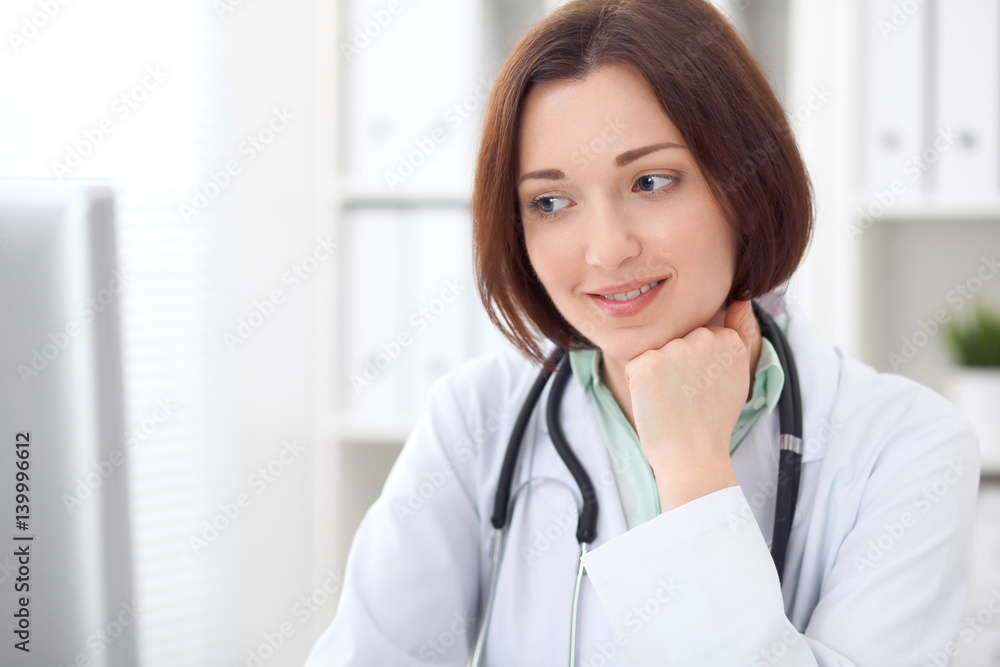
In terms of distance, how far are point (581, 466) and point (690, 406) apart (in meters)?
0.18

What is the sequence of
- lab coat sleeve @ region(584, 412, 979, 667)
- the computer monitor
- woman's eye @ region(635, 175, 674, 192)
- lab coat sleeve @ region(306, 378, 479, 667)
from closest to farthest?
the computer monitor, lab coat sleeve @ region(584, 412, 979, 667), woman's eye @ region(635, 175, 674, 192), lab coat sleeve @ region(306, 378, 479, 667)

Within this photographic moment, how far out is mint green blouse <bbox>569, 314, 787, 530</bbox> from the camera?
99 cm

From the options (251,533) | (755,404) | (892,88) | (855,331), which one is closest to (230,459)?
(251,533)

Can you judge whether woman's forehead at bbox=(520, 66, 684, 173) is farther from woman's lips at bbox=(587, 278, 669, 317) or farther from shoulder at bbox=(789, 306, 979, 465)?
shoulder at bbox=(789, 306, 979, 465)

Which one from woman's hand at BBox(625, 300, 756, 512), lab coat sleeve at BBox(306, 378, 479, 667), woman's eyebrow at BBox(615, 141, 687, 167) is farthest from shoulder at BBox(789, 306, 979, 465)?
lab coat sleeve at BBox(306, 378, 479, 667)

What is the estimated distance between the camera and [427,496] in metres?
1.05

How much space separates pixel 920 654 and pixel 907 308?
4.06 ft

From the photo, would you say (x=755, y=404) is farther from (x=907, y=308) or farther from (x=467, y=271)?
(x=907, y=308)

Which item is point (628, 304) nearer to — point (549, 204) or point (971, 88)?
point (549, 204)

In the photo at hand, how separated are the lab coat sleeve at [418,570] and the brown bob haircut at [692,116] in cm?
29

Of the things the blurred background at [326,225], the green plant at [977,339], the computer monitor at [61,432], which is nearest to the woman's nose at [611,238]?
the computer monitor at [61,432]

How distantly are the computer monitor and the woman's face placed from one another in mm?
503

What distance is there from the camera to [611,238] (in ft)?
2.88

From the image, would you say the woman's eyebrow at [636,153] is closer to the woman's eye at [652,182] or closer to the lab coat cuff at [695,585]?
the woman's eye at [652,182]
